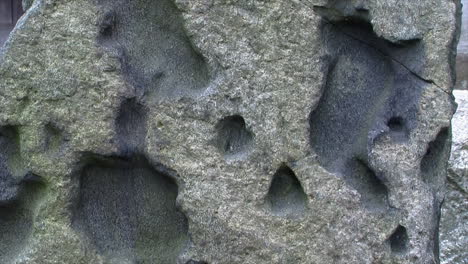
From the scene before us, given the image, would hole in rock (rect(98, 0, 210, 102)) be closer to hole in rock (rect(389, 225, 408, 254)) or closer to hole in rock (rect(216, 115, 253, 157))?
hole in rock (rect(216, 115, 253, 157))

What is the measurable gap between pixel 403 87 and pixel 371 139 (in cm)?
12

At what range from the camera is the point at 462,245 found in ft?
7.48

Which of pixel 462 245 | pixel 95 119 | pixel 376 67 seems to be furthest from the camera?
pixel 462 245

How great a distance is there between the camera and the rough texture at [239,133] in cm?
158

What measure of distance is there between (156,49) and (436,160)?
0.51m

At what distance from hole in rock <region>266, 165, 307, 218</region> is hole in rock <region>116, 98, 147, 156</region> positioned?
23cm

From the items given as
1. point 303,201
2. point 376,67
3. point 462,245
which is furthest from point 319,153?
point 462,245

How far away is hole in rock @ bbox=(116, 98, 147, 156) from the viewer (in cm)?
159

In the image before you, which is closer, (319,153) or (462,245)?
(319,153)

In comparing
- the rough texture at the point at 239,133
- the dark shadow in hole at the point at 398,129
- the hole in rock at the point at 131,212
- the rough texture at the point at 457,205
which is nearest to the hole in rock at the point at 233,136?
the rough texture at the point at 239,133

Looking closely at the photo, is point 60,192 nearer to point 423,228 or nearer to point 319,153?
point 319,153

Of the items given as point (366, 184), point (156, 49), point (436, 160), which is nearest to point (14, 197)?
point (156, 49)

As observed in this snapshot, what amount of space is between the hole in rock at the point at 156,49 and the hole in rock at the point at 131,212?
13cm

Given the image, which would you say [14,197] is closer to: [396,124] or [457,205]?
[396,124]
